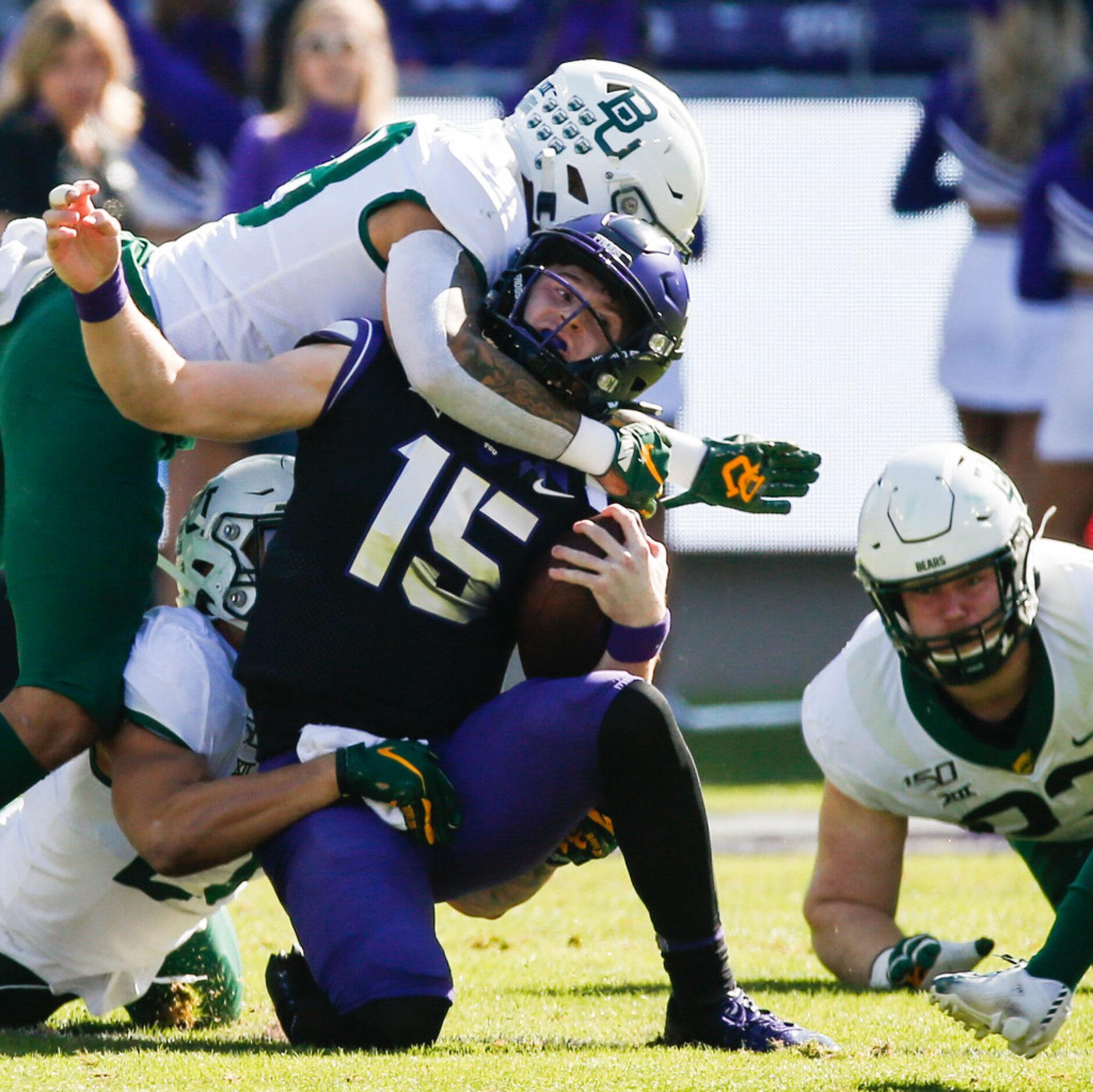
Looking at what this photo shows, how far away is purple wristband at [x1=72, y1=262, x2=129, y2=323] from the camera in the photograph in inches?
147

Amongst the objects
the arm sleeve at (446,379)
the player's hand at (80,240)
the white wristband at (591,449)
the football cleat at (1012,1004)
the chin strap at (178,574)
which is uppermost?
the player's hand at (80,240)

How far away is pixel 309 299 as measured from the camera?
4348 mm

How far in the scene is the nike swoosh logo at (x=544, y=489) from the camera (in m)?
4.13

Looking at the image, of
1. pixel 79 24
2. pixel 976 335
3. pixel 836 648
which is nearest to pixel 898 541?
pixel 79 24

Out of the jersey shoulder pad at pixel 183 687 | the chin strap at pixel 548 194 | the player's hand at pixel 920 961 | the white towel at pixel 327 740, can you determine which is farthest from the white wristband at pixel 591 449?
the player's hand at pixel 920 961

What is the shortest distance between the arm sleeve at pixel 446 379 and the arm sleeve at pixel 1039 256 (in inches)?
196

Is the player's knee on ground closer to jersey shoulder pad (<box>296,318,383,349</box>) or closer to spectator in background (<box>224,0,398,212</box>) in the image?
jersey shoulder pad (<box>296,318,383,349</box>)

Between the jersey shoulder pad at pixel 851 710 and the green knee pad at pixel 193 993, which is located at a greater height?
the jersey shoulder pad at pixel 851 710

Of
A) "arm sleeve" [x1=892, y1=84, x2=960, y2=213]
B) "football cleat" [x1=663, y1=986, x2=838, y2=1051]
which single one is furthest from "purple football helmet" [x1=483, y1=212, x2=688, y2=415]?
"arm sleeve" [x1=892, y1=84, x2=960, y2=213]

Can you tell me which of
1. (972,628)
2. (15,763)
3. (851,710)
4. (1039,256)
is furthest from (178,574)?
(1039,256)

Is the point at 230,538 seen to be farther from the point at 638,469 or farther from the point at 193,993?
the point at 193,993

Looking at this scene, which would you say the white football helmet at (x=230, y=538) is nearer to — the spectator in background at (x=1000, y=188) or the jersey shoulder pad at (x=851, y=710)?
the jersey shoulder pad at (x=851, y=710)

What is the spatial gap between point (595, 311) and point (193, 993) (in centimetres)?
167

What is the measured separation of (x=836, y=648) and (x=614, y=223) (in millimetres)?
8376
